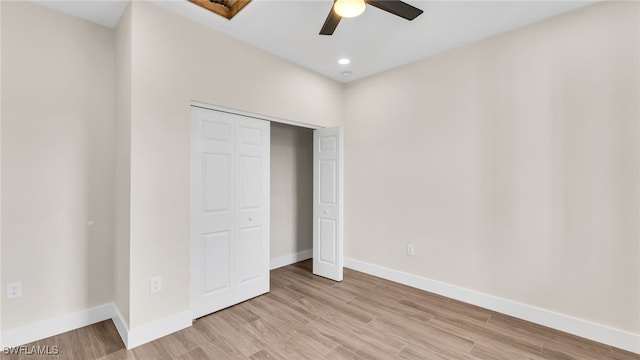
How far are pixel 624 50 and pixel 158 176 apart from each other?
3.98m

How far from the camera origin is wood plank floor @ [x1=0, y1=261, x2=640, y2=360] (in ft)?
6.95

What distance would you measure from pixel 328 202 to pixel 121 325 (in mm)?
2478

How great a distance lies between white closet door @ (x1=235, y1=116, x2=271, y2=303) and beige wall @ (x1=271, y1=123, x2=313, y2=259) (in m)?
0.86

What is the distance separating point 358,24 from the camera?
2594mm

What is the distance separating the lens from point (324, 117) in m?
3.87

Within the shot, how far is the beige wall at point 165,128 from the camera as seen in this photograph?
87.7 inches

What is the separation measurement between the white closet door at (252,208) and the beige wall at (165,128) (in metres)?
0.42

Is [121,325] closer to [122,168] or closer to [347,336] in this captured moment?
[122,168]

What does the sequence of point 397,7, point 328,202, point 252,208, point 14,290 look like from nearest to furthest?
point 397,7
point 14,290
point 252,208
point 328,202

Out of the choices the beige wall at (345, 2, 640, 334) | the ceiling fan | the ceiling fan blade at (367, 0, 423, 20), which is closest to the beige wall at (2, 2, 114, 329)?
the ceiling fan

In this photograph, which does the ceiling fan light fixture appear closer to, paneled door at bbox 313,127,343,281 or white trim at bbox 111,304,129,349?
paneled door at bbox 313,127,343,281

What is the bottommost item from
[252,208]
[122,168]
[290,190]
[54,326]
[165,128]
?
[54,326]

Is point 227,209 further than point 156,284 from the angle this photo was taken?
Yes

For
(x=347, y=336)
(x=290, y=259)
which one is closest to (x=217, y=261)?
(x=347, y=336)
